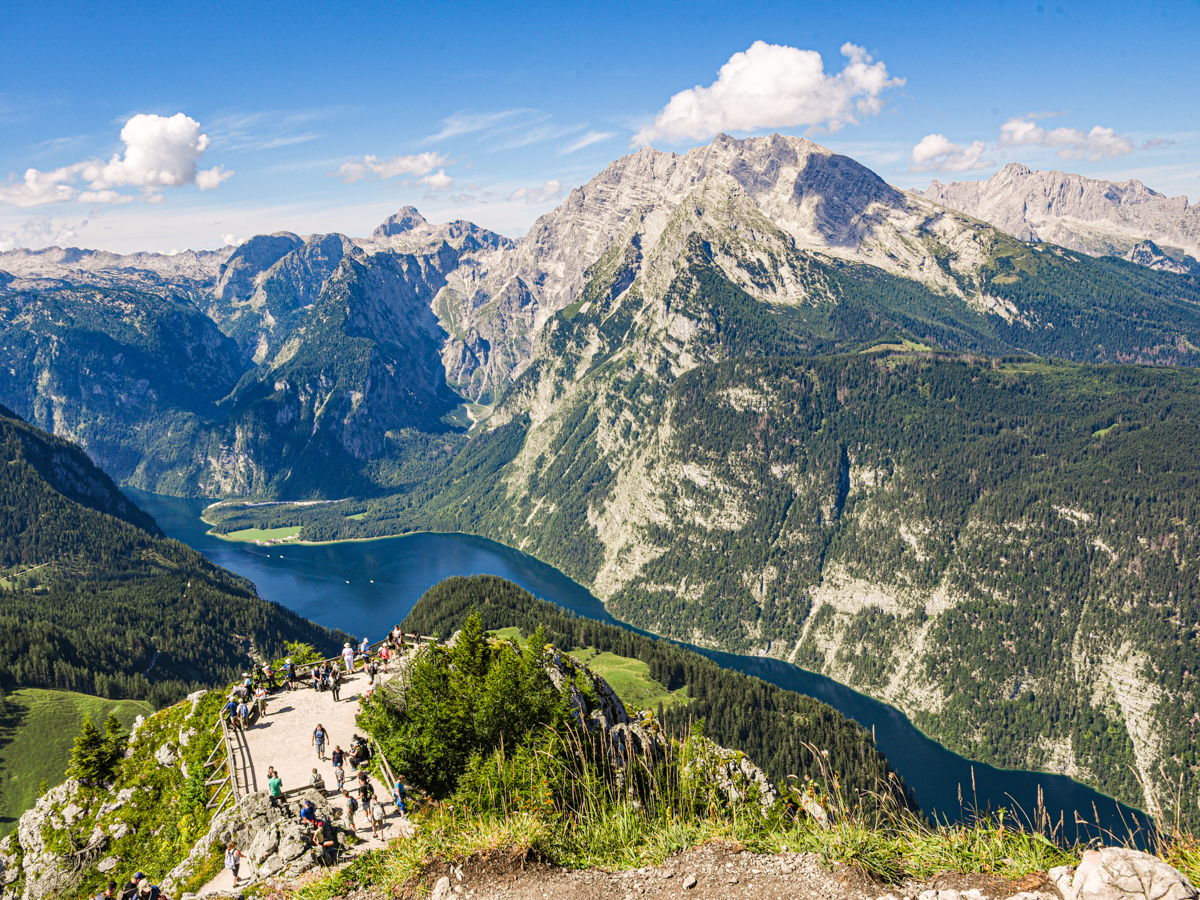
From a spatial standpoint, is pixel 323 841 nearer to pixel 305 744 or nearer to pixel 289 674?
pixel 305 744

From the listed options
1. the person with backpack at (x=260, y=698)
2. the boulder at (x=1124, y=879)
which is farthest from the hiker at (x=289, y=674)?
the boulder at (x=1124, y=879)

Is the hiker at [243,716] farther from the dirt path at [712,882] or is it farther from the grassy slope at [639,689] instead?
the grassy slope at [639,689]

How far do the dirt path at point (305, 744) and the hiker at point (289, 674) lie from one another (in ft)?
2.05

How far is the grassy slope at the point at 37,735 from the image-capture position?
125750 millimetres

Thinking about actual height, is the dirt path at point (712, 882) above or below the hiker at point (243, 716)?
above

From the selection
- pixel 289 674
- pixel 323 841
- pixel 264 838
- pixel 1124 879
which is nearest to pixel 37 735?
pixel 289 674

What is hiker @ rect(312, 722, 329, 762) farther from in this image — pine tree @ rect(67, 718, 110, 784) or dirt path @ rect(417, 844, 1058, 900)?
pine tree @ rect(67, 718, 110, 784)

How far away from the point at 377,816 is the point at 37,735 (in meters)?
152

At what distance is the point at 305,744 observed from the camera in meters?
48.2

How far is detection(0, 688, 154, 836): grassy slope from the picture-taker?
12575 cm

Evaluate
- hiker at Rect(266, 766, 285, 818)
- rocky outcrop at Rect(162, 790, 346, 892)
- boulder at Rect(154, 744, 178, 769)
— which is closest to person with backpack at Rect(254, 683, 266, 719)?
boulder at Rect(154, 744, 178, 769)

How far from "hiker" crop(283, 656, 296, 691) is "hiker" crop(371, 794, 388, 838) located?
75.8ft

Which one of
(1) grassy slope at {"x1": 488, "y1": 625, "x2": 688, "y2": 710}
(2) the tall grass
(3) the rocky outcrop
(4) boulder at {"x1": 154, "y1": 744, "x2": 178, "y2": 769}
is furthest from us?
(1) grassy slope at {"x1": 488, "y1": 625, "x2": 688, "y2": 710}

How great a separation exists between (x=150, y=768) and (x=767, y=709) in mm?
172849
